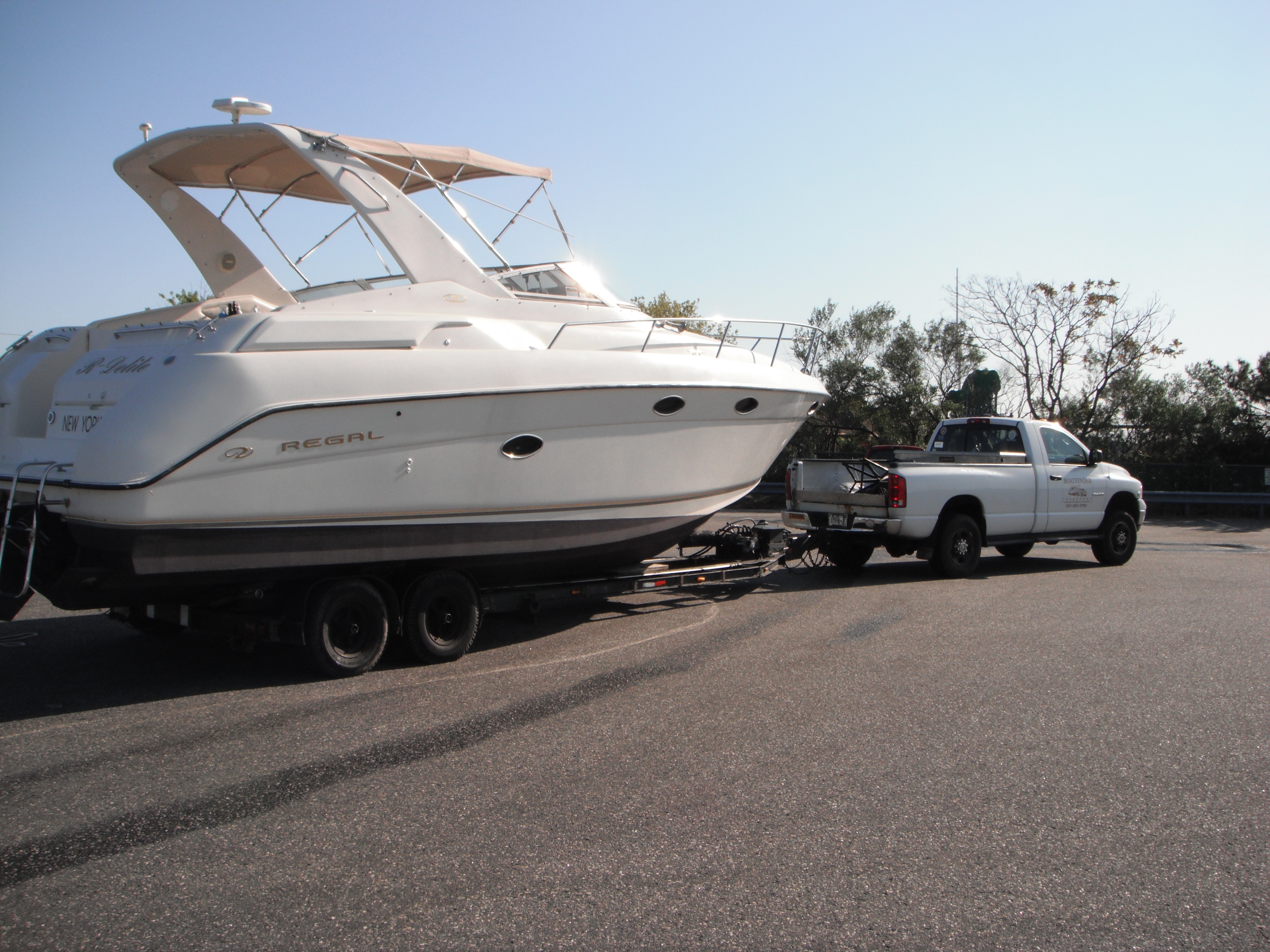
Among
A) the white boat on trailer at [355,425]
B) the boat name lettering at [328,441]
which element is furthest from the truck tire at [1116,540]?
the boat name lettering at [328,441]

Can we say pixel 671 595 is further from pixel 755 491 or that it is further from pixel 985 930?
pixel 755 491

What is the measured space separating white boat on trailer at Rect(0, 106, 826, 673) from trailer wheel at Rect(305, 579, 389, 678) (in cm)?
2

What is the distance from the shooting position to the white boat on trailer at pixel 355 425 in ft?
18.4

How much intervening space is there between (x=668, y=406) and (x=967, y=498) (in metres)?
5.12

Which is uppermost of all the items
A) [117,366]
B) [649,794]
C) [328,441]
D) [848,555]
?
[117,366]

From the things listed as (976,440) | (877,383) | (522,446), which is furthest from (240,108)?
(877,383)

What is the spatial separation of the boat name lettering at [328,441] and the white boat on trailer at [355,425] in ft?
0.03

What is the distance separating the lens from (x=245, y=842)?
3.65 metres

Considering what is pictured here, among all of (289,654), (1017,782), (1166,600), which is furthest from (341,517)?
(1166,600)

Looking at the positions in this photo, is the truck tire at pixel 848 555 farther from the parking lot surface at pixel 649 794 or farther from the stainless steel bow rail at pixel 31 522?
the stainless steel bow rail at pixel 31 522

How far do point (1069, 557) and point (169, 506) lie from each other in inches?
484

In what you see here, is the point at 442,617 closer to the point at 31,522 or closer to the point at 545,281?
Result: the point at 31,522

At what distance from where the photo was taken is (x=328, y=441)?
19.6 ft

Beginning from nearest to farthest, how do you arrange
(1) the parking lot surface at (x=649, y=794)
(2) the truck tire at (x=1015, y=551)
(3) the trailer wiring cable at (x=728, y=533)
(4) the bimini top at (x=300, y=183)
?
(1) the parking lot surface at (x=649, y=794), (4) the bimini top at (x=300, y=183), (3) the trailer wiring cable at (x=728, y=533), (2) the truck tire at (x=1015, y=551)
